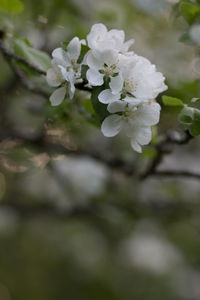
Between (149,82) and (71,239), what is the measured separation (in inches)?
100

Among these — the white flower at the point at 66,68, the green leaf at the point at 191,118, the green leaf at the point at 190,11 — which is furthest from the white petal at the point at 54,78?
the green leaf at the point at 190,11

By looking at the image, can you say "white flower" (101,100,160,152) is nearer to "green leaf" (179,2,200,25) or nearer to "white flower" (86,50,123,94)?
"white flower" (86,50,123,94)

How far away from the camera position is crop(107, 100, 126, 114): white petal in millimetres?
707

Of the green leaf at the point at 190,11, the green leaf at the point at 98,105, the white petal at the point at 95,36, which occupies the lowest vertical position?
the green leaf at the point at 98,105

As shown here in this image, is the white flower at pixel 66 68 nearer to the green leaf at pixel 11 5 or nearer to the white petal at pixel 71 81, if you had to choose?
the white petal at pixel 71 81

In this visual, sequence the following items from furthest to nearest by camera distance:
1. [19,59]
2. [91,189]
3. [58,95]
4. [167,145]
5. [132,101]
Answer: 1. [91,189]
2. [167,145]
3. [19,59]
4. [58,95]
5. [132,101]

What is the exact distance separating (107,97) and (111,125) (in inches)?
2.5

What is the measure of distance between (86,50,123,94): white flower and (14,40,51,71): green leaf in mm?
220

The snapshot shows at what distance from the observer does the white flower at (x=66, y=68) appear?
2.44 ft

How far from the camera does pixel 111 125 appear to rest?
746mm

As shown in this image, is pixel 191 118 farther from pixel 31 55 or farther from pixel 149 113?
pixel 31 55

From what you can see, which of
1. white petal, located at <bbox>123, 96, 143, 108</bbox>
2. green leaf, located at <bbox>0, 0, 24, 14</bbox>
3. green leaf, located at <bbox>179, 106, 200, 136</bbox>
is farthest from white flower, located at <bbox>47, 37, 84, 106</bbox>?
green leaf, located at <bbox>0, 0, 24, 14</bbox>

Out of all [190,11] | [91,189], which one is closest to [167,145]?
[190,11]

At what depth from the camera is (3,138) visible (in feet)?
Answer: 5.80
